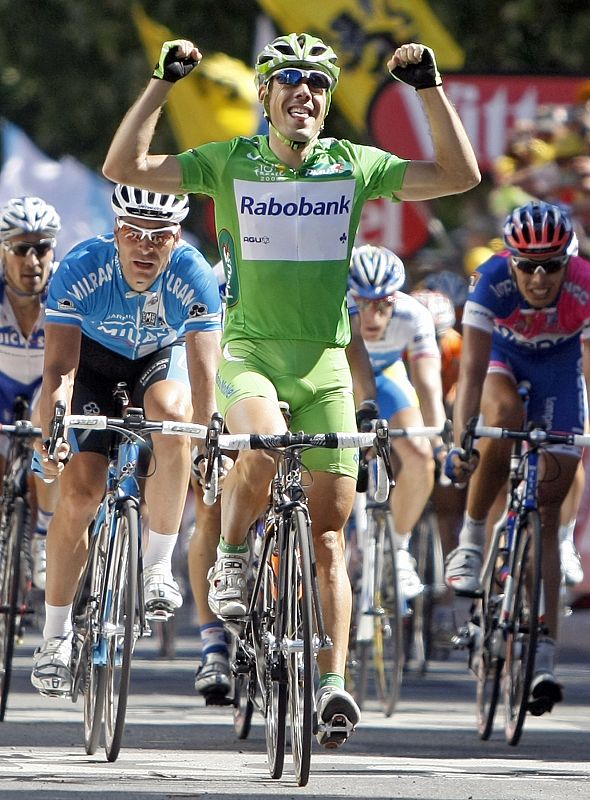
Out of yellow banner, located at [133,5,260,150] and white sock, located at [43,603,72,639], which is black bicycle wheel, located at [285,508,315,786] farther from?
yellow banner, located at [133,5,260,150]

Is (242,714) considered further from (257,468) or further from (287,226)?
(287,226)

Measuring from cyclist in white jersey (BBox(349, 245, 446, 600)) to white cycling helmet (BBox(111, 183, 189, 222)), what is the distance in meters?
3.10

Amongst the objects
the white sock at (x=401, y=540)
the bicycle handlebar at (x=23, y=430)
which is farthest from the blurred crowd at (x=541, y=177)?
the bicycle handlebar at (x=23, y=430)

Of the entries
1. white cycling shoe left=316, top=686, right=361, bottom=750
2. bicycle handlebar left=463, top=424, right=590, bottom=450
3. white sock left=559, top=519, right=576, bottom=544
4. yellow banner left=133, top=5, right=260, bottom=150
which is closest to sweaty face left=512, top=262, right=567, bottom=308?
bicycle handlebar left=463, top=424, right=590, bottom=450

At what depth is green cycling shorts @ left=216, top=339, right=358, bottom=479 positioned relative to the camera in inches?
325

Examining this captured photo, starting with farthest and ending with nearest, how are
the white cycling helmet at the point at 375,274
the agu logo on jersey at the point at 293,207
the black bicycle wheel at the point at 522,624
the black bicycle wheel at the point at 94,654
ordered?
the white cycling helmet at the point at 375,274, the black bicycle wheel at the point at 522,624, the black bicycle wheel at the point at 94,654, the agu logo on jersey at the point at 293,207

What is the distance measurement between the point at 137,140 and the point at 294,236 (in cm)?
69

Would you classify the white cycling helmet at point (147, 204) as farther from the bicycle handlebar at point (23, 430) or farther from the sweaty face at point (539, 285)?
the sweaty face at point (539, 285)

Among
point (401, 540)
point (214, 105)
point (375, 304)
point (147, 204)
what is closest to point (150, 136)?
point (147, 204)

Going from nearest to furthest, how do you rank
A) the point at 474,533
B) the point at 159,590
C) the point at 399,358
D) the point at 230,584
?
1. the point at 230,584
2. the point at 159,590
3. the point at 474,533
4. the point at 399,358

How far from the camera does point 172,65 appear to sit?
807 cm

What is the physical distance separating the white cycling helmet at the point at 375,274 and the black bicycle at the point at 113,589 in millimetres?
3448

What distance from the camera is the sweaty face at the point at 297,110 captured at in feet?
27.3

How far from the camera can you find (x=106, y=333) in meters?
9.40
